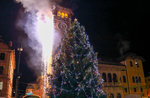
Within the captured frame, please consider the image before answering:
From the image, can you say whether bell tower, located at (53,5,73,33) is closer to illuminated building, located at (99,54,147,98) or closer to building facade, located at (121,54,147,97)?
illuminated building, located at (99,54,147,98)

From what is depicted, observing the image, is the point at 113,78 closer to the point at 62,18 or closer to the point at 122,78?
the point at 122,78

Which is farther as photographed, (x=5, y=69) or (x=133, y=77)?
(x=133, y=77)

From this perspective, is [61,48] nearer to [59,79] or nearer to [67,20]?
[59,79]

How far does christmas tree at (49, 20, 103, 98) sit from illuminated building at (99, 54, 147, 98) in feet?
58.1

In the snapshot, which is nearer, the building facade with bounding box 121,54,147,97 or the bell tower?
the building facade with bounding box 121,54,147,97

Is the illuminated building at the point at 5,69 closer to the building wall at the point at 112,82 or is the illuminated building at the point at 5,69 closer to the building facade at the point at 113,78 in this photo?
the building facade at the point at 113,78

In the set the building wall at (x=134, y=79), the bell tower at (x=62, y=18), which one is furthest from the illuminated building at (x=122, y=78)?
the bell tower at (x=62, y=18)

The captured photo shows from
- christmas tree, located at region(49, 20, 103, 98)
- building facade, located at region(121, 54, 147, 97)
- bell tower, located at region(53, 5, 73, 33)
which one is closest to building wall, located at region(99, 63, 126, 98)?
A: building facade, located at region(121, 54, 147, 97)

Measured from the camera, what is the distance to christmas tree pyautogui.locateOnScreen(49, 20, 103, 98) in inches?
727

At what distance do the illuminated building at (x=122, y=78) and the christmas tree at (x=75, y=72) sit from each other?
17.7 meters

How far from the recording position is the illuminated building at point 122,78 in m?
37.0

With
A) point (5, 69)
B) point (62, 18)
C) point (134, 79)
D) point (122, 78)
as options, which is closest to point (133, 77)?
point (134, 79)

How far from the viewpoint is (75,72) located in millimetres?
18719

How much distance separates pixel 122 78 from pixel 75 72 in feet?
78.8
